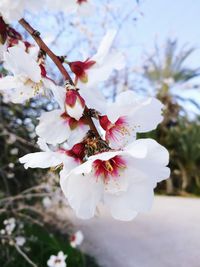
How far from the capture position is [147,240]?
3.37 meters

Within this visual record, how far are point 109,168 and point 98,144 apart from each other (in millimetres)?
35

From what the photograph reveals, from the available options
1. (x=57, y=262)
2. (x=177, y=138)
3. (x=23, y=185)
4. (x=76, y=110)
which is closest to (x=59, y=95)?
(x=76, y=110)

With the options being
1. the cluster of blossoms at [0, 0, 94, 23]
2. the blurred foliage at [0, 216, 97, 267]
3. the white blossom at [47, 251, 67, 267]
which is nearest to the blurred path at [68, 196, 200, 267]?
the blurred foliage at [0, 216, 97, 267]

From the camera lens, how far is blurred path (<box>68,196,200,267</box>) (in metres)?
2.89

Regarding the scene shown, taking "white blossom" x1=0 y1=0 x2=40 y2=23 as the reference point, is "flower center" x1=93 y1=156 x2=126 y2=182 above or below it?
below

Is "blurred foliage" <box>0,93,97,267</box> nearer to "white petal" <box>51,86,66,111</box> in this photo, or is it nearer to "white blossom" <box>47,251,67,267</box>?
"white blossom" <box>47,251,67,267</box>

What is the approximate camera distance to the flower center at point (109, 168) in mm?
453

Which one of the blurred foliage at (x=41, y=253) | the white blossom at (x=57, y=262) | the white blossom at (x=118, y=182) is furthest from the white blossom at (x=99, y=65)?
the blurred foliage at (x=41, y=253)

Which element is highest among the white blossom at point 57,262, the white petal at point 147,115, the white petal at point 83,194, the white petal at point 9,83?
the white petal at point 9,83

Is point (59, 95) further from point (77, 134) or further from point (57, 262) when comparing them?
point (57, 262)

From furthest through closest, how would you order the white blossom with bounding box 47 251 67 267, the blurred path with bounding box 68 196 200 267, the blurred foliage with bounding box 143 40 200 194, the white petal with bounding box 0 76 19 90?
the blurred foliage with bounding box 143 40 200 194
the blurred path with bounding box 68 196 200 267
the white blossom with bounding box 47 251 67 267
the white petal with bounding box 0 76 19 90

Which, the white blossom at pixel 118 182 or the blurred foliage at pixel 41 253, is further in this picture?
the blurred foliage at pixel 41 253

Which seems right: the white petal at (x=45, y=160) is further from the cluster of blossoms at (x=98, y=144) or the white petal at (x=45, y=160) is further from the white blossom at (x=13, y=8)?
the white blossom at (x=13, y=8)

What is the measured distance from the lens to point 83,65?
535 mm
